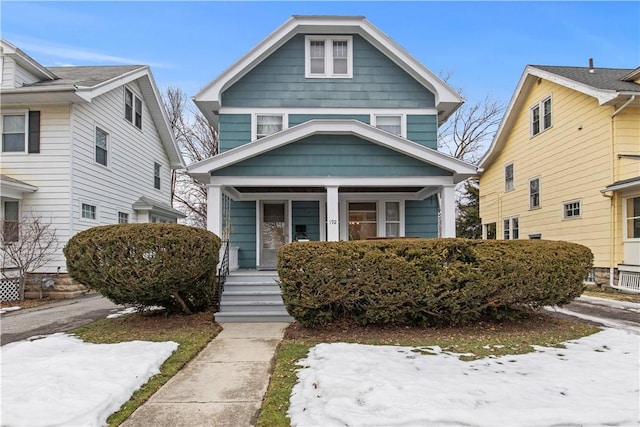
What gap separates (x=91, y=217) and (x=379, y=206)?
9215mm

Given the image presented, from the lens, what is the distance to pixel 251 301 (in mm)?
7859

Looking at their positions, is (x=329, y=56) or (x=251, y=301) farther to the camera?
(x=329, y=56)

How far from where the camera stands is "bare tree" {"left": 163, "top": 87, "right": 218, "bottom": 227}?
26.9 metres

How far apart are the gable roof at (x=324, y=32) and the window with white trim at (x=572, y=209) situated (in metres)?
6.13

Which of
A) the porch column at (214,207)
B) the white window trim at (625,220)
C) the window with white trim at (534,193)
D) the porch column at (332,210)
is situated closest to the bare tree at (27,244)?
the porch column at (214,207)

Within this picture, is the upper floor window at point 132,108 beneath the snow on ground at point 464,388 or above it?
above

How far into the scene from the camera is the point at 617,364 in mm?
4680

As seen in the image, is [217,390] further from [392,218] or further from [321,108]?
[321,108]

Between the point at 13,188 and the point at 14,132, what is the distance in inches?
80.0

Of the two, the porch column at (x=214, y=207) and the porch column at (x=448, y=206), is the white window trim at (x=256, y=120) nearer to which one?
the porch column at (x=214, y=207)

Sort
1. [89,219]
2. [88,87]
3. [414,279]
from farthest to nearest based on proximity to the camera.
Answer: [89,219]
[88,87]
[414,279]

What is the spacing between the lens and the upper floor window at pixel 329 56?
1159cm

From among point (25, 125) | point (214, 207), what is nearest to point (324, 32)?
point (214, 207)

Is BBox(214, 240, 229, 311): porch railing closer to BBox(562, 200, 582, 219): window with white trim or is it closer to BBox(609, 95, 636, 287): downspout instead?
BBox(609, 95, 636, 287): downspout
